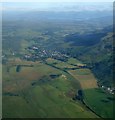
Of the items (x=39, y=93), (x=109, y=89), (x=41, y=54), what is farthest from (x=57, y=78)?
(x=41, y=54)

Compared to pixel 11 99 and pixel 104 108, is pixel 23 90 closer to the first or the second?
pixel 11 99

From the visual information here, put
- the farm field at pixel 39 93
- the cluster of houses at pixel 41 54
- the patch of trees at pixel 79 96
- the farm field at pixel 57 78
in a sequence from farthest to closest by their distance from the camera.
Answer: the cluster of houses at pixel 41 54
the patch of trees at pixel 79 96
the farm field at pixel 57 78
the farm field at pixel 39 93

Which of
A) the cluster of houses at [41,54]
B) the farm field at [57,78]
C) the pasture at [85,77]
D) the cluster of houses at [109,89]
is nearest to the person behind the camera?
the farm field at [57,78]

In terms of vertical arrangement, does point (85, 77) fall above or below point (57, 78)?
→ above

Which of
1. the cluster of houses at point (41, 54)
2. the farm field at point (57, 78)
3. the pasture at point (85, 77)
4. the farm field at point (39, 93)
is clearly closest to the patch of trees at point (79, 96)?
the farm field at point (57, 78)

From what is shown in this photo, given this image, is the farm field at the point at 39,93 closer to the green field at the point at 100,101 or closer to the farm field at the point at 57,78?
the farm field at the point at 57,78

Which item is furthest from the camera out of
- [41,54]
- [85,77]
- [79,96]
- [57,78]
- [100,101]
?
[41,54]

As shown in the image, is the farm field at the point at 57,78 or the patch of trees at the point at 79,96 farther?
the patch of trees at the point at 79,96

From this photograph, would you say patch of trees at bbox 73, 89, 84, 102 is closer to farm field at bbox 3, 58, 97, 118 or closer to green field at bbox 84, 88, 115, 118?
green field at bbox 84, 88, 115, 118

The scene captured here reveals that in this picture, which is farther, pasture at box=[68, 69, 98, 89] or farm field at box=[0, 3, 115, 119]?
pasture at box=[68, 69, 98, 89]

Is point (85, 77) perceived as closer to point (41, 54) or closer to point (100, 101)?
point (100, 101)

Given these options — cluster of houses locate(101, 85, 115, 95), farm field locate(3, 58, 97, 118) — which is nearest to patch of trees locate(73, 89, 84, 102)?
farm field locate(3, 58, 97, 118)

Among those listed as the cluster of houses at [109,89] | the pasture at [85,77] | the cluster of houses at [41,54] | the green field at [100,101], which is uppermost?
the cluster of houses at [41,54]

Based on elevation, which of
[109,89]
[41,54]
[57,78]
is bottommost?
[109,89]
